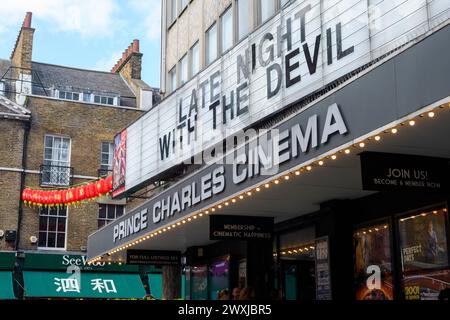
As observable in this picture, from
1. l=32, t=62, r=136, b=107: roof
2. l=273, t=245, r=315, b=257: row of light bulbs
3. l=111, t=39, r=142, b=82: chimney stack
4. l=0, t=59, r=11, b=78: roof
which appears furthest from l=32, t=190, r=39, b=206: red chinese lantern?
l=273, t=245, r=315, b=257: row of light bulbs

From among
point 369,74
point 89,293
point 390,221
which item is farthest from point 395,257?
point 89,293

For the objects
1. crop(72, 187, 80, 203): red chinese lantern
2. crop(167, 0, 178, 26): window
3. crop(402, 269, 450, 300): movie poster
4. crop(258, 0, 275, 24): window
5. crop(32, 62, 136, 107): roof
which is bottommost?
crop(402, 269, 450, 300): movie poster

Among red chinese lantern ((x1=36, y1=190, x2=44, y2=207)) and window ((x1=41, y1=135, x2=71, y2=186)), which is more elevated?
window ((x1=41, y1=135, x2=71, y2=186))

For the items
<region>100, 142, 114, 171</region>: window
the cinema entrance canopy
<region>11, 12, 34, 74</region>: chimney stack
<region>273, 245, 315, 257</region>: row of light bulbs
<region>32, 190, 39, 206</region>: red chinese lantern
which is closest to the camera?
the cinema entrance canopy

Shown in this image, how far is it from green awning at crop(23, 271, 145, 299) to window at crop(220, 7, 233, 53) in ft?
53.7

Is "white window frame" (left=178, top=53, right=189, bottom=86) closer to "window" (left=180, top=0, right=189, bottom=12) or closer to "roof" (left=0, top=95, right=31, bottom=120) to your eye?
"window" (left=180, top=0, right=189, bottom=12)

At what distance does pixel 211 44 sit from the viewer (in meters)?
18.6

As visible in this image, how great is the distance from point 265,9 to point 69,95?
76.7 feet

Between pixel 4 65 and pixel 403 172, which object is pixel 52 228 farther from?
pixel 403 172

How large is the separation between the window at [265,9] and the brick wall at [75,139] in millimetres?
19330

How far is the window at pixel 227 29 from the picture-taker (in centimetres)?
1723

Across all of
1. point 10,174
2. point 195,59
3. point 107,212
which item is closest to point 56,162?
point 10,174

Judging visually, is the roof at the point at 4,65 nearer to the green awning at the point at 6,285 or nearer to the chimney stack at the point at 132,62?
the chimney stack at the point at 132,62

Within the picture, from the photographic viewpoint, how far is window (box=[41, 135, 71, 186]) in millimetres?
32344
